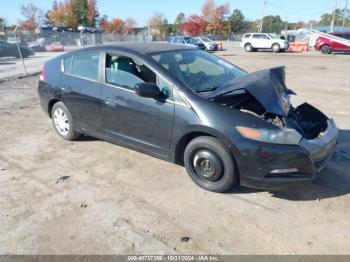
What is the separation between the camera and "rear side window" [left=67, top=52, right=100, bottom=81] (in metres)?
4.69

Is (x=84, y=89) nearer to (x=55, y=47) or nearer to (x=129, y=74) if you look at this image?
(x=129, y=74)

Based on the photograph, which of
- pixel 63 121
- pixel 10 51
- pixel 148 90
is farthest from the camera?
pixel 10 51

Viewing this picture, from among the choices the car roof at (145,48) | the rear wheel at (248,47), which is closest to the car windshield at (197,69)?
the car roof at (145,48)

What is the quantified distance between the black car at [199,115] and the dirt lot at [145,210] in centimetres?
30

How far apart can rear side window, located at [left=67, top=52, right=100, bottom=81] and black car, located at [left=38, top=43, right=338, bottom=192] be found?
15 millimetres

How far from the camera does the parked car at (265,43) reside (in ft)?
105

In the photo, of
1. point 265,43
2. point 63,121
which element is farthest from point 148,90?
point 265,43

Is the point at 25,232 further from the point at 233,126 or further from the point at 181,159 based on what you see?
the point at 233,126

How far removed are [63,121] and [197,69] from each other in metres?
2.42

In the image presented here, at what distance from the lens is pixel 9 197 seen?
3799mm

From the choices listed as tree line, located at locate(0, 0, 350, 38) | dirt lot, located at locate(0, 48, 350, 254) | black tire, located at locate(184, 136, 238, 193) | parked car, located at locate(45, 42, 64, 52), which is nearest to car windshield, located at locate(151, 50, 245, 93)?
black tire, located at locate(184, 136, 238, 193)

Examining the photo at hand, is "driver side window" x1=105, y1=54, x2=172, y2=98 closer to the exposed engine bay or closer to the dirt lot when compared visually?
the exposed engine bay

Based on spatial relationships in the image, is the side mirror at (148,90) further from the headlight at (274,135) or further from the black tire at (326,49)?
the black tire at (326,49)

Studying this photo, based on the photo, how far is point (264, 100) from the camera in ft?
11.4
